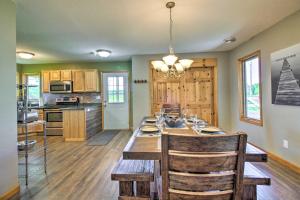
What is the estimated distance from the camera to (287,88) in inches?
121

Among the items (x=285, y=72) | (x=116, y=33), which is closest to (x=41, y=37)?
(x=116, y=33)

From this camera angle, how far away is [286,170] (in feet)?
9.78

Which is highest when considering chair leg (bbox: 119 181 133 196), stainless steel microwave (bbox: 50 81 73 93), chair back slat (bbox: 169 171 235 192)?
stainless steel microwave (bbox: 50 81 73 93)

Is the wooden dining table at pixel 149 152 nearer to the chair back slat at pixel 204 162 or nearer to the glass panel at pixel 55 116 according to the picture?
the chair back slat at pixel 204 162

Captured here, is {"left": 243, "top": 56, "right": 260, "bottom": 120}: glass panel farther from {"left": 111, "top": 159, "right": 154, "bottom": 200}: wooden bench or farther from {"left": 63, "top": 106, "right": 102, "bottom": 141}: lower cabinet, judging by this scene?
{"left": 63, "top": 106, "right": 102, "bottom": 141}: lower cabinet

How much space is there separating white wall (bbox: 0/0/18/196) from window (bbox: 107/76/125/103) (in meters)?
4.44

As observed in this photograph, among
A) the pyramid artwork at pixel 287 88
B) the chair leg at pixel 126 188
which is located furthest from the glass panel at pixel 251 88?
the chair leg at pixel 126 188

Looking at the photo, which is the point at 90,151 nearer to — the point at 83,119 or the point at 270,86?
the point at 83,119

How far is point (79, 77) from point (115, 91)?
49.8 inches

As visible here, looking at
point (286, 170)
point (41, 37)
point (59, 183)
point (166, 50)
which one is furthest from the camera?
point (166, 50)

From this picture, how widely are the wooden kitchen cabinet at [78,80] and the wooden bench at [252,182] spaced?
18.6 ft

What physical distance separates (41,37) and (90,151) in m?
2.51

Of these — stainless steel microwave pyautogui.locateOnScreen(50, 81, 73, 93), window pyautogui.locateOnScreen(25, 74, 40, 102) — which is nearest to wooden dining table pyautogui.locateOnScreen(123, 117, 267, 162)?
stainless steel microwave pyautogui.locateOnScreen(50, 81, 73, 93)

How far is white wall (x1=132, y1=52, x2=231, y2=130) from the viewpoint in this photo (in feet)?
17.8
